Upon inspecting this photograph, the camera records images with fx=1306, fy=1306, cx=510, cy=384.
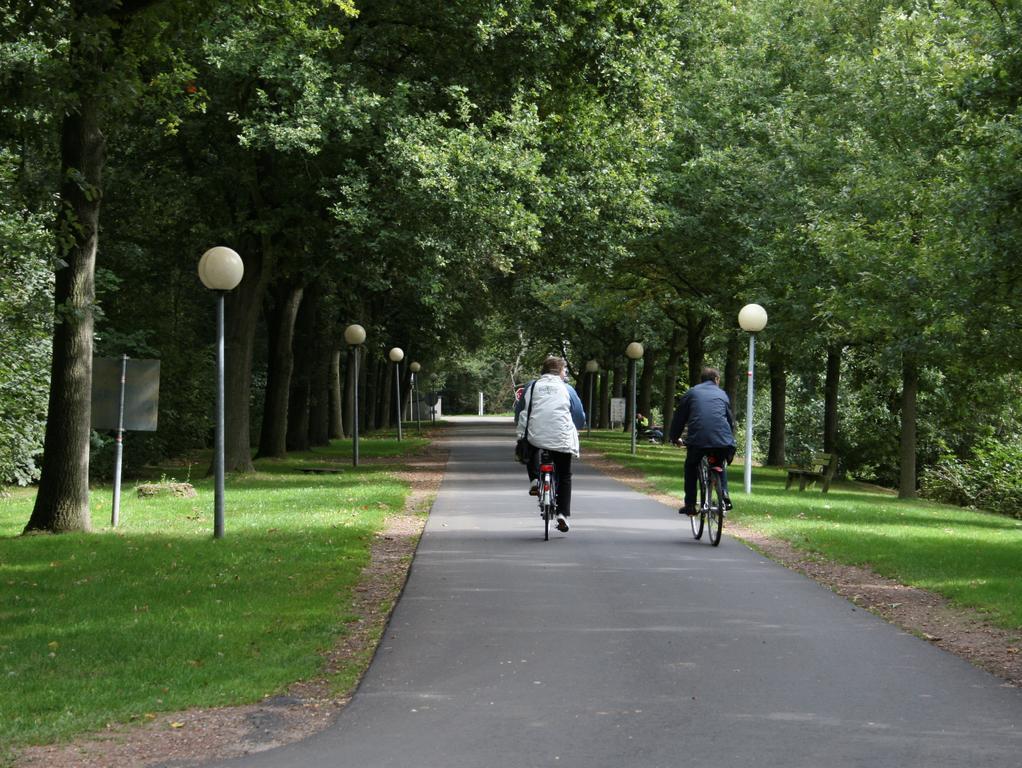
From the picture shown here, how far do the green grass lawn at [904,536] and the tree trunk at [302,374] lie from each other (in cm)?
1180

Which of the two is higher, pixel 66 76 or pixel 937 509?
pixel 66 76

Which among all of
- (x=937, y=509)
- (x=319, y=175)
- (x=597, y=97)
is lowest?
(x=937, y=509)

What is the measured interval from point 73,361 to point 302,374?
20751mm

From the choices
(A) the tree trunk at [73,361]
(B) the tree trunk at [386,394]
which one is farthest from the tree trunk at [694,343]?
(A) the tree trunk at [73,361]

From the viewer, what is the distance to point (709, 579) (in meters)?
11.1

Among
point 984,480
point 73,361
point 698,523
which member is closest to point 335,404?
point 984,480

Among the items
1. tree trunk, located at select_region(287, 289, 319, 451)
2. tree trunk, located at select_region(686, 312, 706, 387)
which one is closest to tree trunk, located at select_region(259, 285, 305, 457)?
tree trunk, located at select_region(287, 289, 319, 451)

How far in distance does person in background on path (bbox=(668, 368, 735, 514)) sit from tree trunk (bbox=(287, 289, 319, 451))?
68.2 ft

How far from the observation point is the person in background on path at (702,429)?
546 inches

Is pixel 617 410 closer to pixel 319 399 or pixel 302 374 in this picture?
pixel 319 399

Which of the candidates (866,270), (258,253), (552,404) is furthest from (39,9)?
(866,270)

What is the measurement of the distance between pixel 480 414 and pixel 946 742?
125 meters

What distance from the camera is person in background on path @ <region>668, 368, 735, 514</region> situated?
13875 mm

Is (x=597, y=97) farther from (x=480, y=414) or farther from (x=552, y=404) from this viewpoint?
(x=480, y=414)
